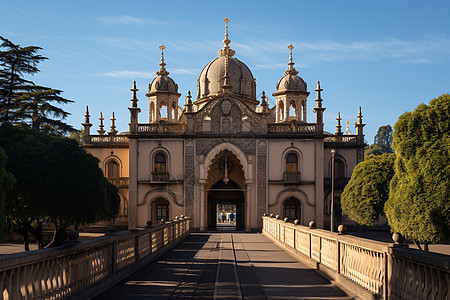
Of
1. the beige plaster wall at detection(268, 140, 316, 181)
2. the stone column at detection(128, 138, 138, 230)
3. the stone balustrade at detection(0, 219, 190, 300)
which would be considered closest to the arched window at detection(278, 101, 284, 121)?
the beige plaster wall at detection(268, 140, 316, 181)

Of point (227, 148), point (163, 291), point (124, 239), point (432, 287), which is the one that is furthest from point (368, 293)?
point (227, 148)

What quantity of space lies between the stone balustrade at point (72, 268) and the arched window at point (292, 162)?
2784cm

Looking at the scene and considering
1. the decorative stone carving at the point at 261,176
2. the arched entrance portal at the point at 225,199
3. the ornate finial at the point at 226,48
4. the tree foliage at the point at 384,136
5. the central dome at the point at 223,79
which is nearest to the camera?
the decorative stone carving at the point at 261,176

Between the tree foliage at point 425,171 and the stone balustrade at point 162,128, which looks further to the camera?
the stone balustrade at point 162,128

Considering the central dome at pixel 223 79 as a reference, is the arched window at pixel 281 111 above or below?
below

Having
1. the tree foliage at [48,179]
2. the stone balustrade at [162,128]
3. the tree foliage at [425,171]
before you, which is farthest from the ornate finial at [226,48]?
the tree foliage at [425,171]

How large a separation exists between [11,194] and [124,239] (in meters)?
12.6

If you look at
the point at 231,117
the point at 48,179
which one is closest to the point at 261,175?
the point at 231,117

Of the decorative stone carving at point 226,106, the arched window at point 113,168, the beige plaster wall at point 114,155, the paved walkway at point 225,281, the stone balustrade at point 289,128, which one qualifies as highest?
the decorative stone carving at point 226,106

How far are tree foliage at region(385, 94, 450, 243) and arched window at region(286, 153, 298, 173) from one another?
16782mm

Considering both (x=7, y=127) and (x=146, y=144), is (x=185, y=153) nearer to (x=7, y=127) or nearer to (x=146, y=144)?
(x=146, y=144)

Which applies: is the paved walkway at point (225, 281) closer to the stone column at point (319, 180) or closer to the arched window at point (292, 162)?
the stone column at point (319, 180)

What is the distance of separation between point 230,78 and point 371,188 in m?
17.4

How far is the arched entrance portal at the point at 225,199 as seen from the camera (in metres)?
44.7
